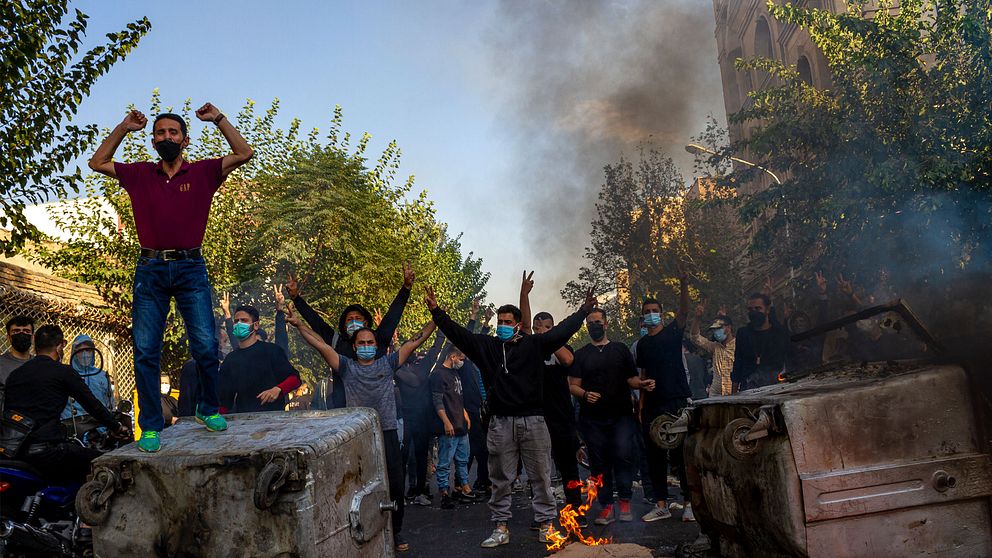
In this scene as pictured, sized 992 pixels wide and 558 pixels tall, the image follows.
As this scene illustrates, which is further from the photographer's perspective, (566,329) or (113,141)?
(566,329)

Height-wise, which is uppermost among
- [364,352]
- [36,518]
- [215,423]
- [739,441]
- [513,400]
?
[364,352]

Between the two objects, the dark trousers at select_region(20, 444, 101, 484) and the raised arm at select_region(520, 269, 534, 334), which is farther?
the raised arm at select_region(520, 269, 534, 334)

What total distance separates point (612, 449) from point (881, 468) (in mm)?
4431

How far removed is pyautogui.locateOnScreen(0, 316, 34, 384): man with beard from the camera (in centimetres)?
646

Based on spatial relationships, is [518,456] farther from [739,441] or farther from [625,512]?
[739,441]

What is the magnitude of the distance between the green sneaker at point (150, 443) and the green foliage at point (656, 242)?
888 inches

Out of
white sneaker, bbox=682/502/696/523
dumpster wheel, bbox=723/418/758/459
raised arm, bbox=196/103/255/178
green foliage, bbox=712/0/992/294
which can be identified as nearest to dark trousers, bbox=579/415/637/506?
white sneaker, bbox=682/502/696/523

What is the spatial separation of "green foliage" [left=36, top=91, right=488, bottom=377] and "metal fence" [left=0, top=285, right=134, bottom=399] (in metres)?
3.68

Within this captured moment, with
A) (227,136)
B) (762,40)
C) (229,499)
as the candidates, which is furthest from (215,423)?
(762,40)

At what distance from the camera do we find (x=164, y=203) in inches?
177

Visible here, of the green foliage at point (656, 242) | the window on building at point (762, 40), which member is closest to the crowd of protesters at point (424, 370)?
the green foliage at point (656, 242)

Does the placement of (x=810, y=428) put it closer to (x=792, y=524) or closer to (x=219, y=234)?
(x=792, y=524)

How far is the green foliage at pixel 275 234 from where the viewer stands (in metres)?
18.9

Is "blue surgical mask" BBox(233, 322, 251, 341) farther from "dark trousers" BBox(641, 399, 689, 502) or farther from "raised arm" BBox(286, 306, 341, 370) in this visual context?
"dark trousers" BBox(641, 399, 689, 502)
